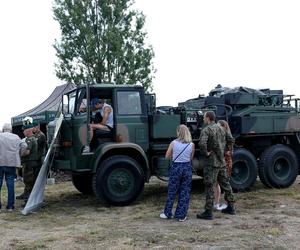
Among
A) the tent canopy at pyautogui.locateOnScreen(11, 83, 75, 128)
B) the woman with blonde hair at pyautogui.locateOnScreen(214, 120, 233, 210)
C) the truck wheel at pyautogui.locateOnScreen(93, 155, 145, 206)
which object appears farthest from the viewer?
the tent canopy at pyautogui.locateOnScreen(11, 83, 75, 128)

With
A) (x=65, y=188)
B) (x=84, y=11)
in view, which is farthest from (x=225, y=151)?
(x=84, y=11)

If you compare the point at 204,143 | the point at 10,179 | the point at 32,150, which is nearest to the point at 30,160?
the point at 32,150

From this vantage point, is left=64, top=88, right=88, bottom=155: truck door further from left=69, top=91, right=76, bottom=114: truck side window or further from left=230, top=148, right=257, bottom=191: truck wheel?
left=230, top=148, right=257, bottom=191: truck wheel

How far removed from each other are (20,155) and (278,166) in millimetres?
6069

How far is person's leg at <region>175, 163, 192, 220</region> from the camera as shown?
8.33m

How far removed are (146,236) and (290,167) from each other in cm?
619

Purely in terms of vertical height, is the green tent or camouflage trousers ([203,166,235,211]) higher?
the green tent

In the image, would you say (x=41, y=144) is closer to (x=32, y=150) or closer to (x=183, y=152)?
(x=32, y=150)

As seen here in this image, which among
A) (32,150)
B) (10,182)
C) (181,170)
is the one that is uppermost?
(32,150)

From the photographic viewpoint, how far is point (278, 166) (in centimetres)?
1231

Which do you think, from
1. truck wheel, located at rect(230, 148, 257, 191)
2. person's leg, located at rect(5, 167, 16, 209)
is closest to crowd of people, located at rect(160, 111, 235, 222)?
person's leg, located at rect(5, 167, 16, 209)

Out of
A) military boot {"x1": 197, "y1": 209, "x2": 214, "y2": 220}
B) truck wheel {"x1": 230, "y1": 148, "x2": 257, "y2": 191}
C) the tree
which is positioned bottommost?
military boot {"x1": 197, "y1": 209, "x2": 214, "y2": 220}

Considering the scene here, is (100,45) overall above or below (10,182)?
above

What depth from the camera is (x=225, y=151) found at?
9.27m
